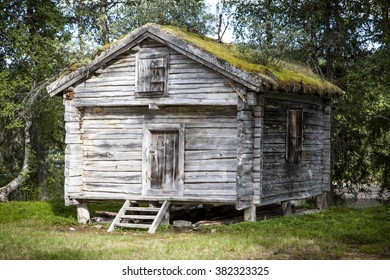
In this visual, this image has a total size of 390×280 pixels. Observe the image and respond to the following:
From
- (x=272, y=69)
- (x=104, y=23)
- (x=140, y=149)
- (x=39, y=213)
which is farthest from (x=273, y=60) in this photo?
(x=104, y=23)

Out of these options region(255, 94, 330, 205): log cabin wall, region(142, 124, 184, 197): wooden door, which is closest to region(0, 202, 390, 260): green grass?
region(255, 94, 330, 205): log cabin wall

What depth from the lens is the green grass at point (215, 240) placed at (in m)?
13.2

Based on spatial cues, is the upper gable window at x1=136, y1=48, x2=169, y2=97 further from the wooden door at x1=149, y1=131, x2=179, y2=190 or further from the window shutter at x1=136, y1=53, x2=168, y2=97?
the wooden door at x1=149, y1=131, x2=179, y2=190

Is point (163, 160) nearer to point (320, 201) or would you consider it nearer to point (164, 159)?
point (164, 159)

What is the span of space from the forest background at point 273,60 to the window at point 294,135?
1.67 metres

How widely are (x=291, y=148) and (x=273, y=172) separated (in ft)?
4.41

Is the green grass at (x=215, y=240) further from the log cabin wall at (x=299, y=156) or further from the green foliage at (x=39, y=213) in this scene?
the log cabin wall at (x=299, y=156)

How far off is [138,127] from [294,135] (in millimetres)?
4726

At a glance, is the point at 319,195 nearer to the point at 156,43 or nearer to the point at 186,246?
the point at 156,43

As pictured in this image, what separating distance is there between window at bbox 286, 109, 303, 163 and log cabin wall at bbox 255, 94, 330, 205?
0.33ft

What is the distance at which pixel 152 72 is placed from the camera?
18.2 m

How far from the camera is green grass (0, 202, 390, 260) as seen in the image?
43.4 ft
